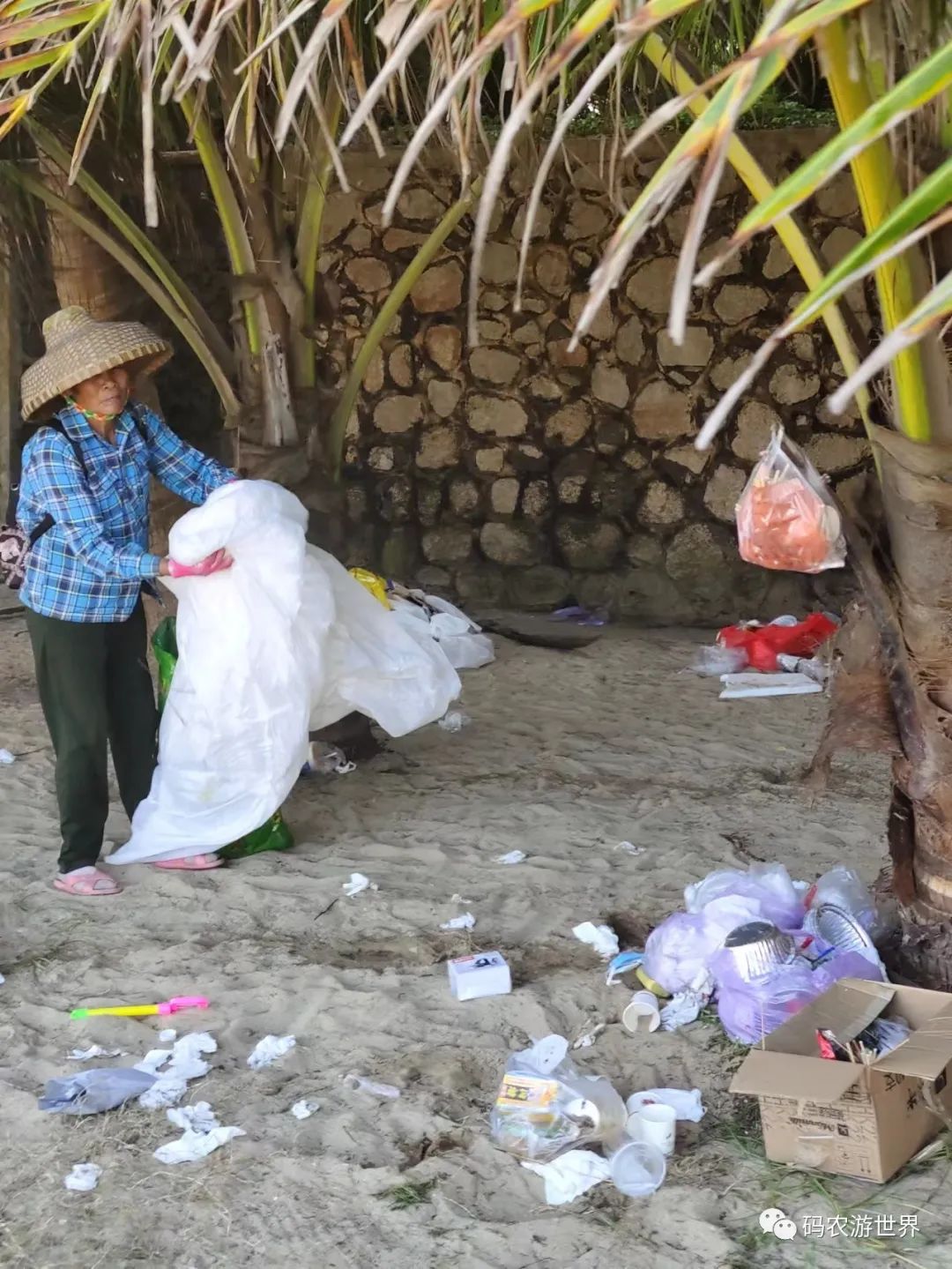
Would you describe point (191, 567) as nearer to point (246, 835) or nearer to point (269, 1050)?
point (246, 835)

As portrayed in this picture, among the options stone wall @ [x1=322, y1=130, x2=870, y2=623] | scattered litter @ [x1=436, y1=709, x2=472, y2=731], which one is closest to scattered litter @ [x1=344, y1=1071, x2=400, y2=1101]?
scattered litter @ [x1=436, y1=709, x2=472, y2=731]

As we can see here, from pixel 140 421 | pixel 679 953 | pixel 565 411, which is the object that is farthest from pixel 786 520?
pixel 565 411

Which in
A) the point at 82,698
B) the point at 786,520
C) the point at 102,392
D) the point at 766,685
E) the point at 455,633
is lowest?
the point at 766,685

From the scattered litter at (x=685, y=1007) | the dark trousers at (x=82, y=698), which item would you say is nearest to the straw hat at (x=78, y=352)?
the dark trousers at (x=82, y=698)

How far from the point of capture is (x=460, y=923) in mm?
3385

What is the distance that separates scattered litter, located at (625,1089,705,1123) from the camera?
254cm

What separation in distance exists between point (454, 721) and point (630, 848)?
4.61ft

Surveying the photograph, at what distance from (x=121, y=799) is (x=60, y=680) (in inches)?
23.9

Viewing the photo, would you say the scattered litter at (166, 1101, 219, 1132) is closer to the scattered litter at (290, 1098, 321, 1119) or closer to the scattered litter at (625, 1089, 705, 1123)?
the scattered litter at (290, 1098, 321, 1119)

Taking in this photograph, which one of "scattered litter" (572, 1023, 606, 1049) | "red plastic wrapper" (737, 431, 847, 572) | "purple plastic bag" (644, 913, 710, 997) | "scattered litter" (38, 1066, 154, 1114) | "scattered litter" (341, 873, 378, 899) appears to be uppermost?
"red plastic wrapper" (737, 431, 847, 572)

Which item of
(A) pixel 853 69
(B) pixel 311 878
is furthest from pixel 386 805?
(A) pixel 853 69

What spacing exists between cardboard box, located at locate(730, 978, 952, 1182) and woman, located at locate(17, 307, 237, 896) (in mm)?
1937

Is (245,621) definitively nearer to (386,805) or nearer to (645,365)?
(386,805)

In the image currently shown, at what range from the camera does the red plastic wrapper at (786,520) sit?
2537 millimetres
